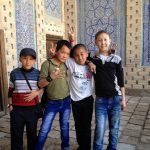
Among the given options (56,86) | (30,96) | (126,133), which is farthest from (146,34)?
(30,96)

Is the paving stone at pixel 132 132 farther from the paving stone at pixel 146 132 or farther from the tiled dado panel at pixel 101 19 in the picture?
the tiled dado panel at pixel 101 19

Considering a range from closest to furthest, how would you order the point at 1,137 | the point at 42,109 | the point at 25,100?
the point at 25,100 → the point at 42,109 → the point at 1,137

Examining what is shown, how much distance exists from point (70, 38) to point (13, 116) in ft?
3.84


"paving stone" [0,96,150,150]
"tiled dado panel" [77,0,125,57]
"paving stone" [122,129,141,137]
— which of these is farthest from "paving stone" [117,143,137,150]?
"tiled dado panel" [77,0,125,57]

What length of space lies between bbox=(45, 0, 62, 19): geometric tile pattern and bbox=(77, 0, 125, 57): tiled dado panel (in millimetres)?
734

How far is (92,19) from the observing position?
7.63 meters

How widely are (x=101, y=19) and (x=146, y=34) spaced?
1.48 metres

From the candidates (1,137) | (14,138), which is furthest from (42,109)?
(1,137)

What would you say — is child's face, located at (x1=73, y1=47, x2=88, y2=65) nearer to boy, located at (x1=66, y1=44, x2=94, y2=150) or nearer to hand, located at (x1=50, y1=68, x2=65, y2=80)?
boy, located at (x1=66, y1=44, x2=94, y2=150)

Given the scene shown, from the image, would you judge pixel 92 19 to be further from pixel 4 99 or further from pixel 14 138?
pixel 14 138

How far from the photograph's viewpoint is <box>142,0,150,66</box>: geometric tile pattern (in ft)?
23.1

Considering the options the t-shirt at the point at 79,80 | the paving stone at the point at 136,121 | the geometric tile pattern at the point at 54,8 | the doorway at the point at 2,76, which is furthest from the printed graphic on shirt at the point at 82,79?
the geometric tile pattern at the point at 54,8

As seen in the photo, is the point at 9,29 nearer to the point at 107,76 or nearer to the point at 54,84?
the point at 54,84

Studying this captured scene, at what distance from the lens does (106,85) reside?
9.12 ft
